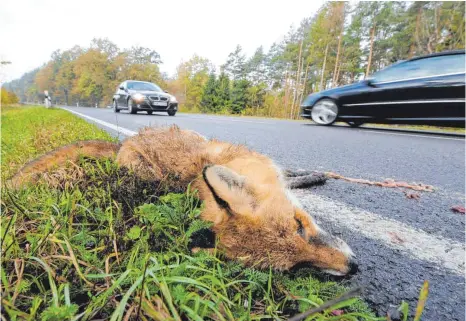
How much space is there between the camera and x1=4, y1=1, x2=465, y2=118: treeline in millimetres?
21328

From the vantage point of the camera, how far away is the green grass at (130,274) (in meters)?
0.89

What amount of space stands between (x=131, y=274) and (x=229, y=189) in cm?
62

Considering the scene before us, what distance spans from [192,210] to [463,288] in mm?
1341

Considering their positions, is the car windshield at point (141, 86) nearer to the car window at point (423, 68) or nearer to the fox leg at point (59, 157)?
the car window at point (423, 68)

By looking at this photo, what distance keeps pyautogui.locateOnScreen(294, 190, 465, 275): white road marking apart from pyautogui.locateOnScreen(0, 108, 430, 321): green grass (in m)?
0.49

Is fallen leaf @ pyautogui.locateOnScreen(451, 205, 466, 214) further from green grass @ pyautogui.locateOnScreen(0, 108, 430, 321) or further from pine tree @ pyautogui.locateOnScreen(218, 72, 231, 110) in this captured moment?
pine tree @ pyautogui.locateOnScreen(218, 72, 231, 110)

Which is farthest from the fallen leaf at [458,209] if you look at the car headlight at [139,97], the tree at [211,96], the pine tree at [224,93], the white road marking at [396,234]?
the pine tree at [224,93]

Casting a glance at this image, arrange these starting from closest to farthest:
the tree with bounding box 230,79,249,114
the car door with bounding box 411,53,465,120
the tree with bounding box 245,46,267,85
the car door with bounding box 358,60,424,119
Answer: the car door with bounding box 411,53,465,120
the car door with bounding box 358,60,424,119
the tree with bounding box 230,79,249,114
the tree with bounding box 245,46,267,85

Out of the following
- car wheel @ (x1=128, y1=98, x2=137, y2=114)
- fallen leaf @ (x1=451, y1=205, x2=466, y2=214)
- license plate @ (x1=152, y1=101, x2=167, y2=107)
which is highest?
license plate @ (x1=152, y1=101, x2=167, y2=107)

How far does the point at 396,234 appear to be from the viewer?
1479 millimetres

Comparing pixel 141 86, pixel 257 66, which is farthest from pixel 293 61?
pixel 141 86

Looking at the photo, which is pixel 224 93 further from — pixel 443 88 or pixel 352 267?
pixel 352 267

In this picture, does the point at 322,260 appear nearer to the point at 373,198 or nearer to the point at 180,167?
the point at 373,198

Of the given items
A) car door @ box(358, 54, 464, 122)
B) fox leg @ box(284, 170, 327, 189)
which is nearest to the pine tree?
car door @ box(358, 54, 464, 122)
